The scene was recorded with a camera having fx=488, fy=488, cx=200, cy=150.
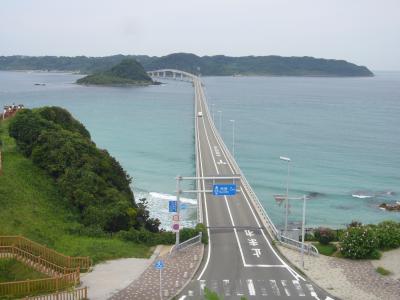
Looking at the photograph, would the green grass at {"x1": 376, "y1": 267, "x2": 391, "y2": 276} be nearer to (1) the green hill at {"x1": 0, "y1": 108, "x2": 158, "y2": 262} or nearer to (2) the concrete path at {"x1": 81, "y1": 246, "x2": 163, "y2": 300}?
(2) the concrete path at {"x1": 81, "y1": 246, "x2": 163, "y2": 300}

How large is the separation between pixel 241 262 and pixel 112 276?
22.3 feet

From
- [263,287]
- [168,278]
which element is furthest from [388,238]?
[168,278]

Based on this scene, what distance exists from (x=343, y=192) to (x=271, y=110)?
7852cm

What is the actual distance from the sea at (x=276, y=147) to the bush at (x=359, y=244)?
24.7 feet

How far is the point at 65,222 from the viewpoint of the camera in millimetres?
29203

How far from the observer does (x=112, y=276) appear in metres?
22.4

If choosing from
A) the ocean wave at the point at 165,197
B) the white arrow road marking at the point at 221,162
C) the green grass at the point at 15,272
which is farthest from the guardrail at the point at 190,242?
the white arrow road marking at the point at 221,162

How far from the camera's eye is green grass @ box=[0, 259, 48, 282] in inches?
793

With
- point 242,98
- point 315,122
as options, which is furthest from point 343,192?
point 242,98

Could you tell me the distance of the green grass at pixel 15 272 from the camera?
66.1 ft

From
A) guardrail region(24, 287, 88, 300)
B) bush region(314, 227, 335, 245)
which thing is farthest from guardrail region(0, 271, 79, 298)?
bush region(314, 227, 335, 245)

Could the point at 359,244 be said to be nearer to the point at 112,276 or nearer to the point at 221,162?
the point at 112,276

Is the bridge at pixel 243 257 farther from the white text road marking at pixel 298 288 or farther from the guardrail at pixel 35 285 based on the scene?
the guardrail at pixel 35 285

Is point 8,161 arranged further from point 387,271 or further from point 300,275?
point 387,271
